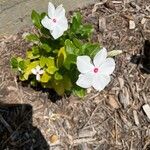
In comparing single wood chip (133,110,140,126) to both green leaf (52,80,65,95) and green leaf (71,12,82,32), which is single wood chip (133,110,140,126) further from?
green leaf (71,12,82,32)

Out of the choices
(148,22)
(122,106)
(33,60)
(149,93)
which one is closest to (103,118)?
(122,106)

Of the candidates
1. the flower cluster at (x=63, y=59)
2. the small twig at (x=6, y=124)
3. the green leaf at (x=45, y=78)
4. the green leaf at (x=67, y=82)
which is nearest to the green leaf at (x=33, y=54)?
the flower cluster at (x=63, y=59)

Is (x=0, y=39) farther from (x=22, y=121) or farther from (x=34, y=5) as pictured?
(x=22, y=121)

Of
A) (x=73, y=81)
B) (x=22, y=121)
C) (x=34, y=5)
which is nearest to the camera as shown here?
(x=73, y=81)

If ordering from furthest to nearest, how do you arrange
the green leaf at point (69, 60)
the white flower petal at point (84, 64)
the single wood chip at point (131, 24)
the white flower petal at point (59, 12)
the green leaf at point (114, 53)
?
the single wood chip at point (131, 24)
the green leaf at point (114, 53)
the white flower petal at point (59, 12)
the green leaf at point (69, 60)
the white flower petal at point (84, 64)

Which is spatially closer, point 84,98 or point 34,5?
point 84,98

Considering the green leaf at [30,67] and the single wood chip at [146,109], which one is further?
the single wood chip at [146,109]

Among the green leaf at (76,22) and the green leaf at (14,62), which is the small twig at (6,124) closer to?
the green leaf at (14,62)

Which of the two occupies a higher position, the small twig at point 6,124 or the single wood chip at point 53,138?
the small twig at point 6,124
